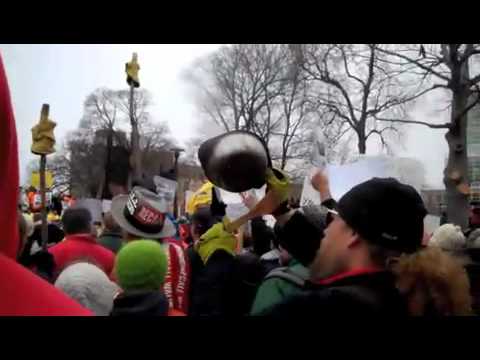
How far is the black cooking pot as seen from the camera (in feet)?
8.18

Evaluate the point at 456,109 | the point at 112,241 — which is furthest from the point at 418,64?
the point at 112,241

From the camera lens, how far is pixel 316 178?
12.6 ft

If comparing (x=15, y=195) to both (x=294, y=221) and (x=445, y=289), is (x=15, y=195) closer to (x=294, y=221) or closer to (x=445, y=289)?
(x=445, y=289)

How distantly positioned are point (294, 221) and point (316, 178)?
870 millimetres

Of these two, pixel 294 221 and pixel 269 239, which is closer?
pixel 294 221

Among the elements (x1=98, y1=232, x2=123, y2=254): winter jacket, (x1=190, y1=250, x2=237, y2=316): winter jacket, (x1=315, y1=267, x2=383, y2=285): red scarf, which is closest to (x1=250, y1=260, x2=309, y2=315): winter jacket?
(x1=315, y1=267, x2=383, y2=285): red scarf

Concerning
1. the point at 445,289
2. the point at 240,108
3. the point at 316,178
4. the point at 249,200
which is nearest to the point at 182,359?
the point at 445,289

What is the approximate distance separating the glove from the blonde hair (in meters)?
0.56

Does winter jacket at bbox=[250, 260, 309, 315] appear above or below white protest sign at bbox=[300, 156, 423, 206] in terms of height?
below

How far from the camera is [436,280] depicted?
2398 mm

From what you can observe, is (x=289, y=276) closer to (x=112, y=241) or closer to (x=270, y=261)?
(x=270, y=261)

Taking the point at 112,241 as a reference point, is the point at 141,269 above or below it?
above

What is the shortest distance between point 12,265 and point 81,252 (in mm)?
3804

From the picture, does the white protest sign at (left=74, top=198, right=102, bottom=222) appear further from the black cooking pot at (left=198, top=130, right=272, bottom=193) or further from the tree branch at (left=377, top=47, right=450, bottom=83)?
the tree branch at (left=377, top=47, right=450, bottom=83)
